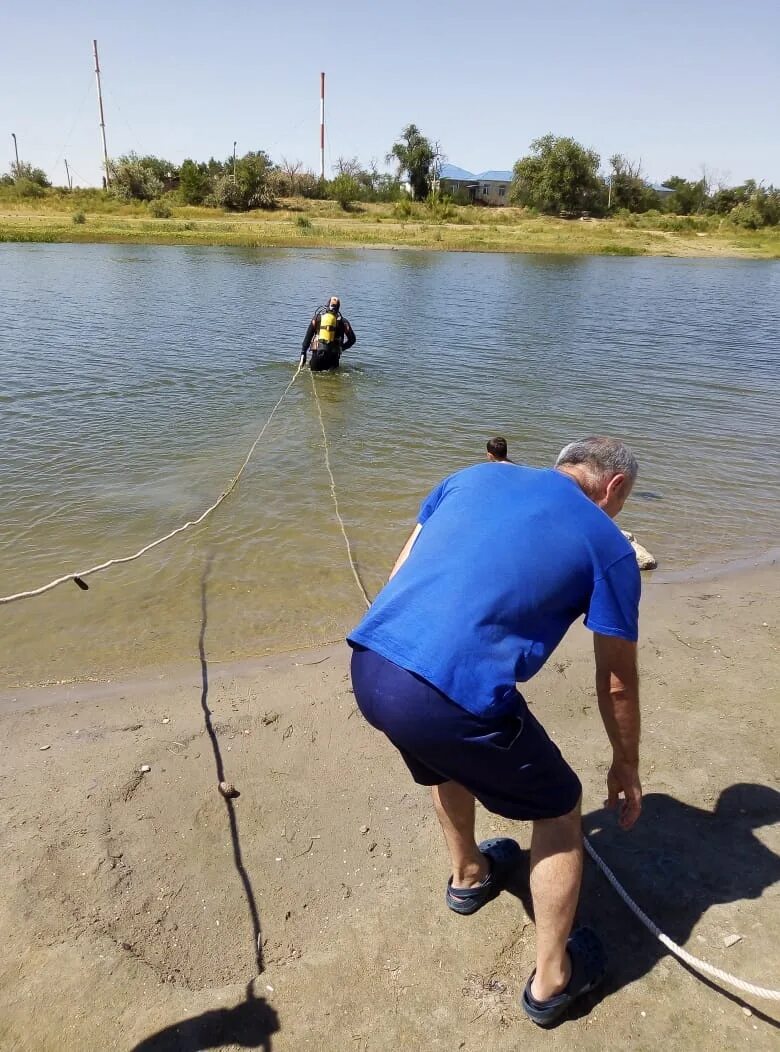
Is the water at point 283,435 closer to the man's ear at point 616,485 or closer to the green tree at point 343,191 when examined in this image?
the man's ear at point 616,485

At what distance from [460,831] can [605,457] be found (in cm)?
171

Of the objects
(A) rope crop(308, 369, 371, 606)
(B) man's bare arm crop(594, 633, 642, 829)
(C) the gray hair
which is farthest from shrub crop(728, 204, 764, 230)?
(B) man's bare arm crop(594, 633, 642, 829)

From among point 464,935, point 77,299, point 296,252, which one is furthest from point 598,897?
point 296,252

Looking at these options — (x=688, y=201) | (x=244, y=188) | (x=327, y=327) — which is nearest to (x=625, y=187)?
(x=688, y=201)

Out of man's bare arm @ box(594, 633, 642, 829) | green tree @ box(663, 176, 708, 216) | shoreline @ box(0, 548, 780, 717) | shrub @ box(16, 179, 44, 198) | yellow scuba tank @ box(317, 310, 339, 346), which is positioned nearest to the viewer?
man's bare arm @ box(594, 633, 642, 829)

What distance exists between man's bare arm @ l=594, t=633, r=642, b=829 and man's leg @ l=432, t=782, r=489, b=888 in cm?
64

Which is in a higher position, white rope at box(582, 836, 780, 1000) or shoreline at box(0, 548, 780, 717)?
white rope at box(582, 836, 780, 1000)

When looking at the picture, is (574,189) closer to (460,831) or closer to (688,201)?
(688,201)

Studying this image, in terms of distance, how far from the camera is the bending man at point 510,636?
2.14 meters

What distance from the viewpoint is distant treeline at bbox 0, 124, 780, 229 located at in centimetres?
7106

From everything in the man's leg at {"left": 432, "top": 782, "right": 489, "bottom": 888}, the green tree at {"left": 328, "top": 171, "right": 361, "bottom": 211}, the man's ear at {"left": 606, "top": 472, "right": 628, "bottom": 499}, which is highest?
the green tree at {"left": 328, "top": 171, "right": 361, "bottom": 211}

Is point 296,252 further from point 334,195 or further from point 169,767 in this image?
point 169,767

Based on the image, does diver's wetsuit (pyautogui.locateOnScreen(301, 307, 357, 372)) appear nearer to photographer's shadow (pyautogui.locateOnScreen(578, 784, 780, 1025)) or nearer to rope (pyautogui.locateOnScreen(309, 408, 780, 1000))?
photographer's shadow (pyautogui.locateOnScreen(578, 784, 780, 1025))

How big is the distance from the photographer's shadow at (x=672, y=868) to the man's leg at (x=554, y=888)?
14.6 inches
